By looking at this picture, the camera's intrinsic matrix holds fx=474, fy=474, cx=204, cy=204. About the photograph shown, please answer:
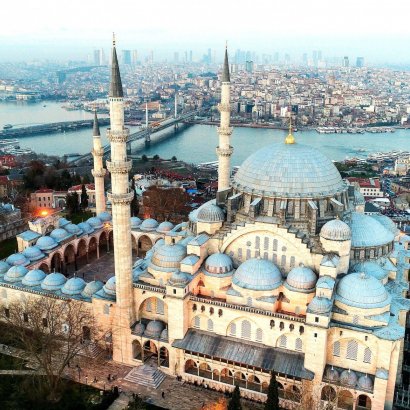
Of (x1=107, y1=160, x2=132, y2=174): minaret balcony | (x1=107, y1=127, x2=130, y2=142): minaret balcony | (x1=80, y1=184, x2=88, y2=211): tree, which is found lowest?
(x1=80, y1=184, x2=88, y2=211): tree

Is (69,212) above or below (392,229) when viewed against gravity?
below

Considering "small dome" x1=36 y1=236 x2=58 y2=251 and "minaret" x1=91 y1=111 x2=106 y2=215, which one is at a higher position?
"minaret" x1=91 y1=111 x2=106 y2=215

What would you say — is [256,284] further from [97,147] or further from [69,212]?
[69,212]

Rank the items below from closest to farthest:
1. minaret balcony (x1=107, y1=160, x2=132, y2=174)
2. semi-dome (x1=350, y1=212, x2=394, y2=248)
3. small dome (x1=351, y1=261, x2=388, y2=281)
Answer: minaret balcony (x1=107, y1=160, x2=132, y2=174) → small dome (x1=351, y1=261, x2=388, y2=281) → semi-dome (x1=350, y1=212, x2=394, y2=248)

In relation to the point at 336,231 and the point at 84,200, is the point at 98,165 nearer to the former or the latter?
the point at 84,200

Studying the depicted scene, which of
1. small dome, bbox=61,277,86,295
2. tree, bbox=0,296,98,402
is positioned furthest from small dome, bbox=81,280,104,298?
tree, bbox=0,296,98,402

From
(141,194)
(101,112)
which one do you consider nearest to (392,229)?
(141,194)

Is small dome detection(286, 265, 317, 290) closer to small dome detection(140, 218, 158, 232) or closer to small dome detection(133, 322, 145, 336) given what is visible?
small dome detection(133, 322, 145, 336)
